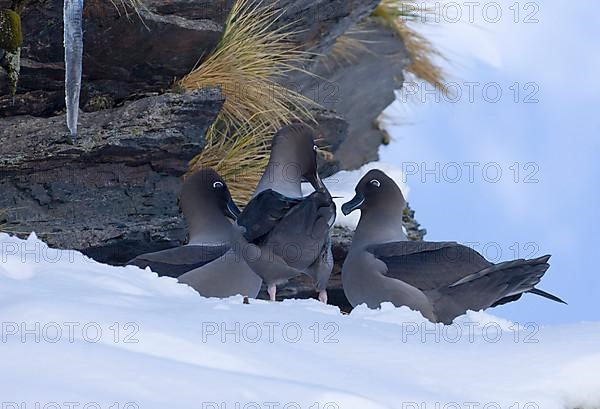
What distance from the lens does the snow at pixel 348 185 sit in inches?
347

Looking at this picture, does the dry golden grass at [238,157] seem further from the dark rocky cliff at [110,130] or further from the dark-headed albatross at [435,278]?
the dark-headed albatross at [435,278]

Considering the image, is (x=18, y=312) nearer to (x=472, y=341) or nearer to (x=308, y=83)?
(x=472, y=341)

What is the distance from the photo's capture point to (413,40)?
1226cm

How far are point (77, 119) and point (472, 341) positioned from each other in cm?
420

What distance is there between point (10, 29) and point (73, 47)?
1.42 feet

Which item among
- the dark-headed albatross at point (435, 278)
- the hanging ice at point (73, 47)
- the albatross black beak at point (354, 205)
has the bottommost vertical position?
the dark-headed albatross at point (435, 278)

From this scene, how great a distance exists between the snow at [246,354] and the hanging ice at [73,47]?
2964mm

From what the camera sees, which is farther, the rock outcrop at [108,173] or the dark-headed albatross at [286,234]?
the rock outcrop at [108,173]

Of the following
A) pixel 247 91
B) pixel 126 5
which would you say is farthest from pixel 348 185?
pixel 126 5

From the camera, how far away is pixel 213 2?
841 cm

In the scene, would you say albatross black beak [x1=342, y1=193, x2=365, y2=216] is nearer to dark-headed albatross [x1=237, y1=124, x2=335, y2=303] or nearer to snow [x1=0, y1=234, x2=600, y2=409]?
dark-headed albatross [x1=237, y1=124, x2=335, y2=303]

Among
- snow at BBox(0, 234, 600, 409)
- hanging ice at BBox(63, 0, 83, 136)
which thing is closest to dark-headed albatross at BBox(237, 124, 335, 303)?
hanging ice at BBox(63, 0, 83, 136)

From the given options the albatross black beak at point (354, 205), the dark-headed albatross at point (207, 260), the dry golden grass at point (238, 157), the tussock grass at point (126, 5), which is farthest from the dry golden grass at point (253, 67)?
the albatross black beak at point (354, 205)

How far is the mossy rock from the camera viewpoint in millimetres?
7297
